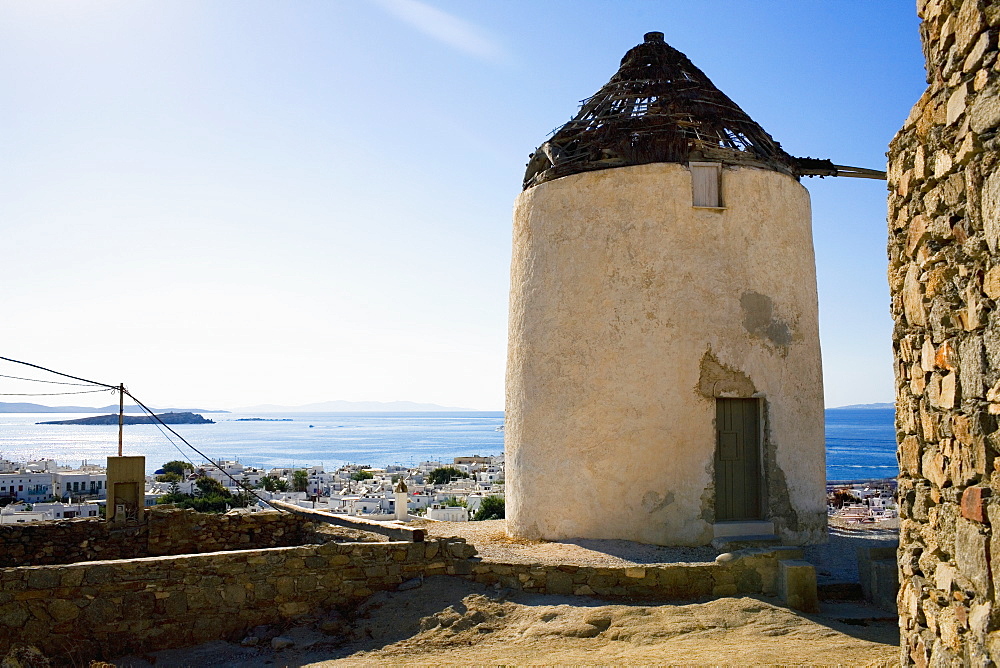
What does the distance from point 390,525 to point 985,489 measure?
28.4ft

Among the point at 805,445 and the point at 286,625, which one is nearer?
the point at 286,625

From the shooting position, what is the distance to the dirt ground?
6.52 m

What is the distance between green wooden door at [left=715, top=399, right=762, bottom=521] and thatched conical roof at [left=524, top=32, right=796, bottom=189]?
11.5 ft

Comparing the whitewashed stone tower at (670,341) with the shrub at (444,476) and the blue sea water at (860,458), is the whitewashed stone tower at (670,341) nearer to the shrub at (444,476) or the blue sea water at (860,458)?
the shrub at (444,476)

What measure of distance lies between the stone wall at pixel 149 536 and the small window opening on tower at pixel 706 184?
24.5 ft

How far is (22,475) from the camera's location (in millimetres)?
41969

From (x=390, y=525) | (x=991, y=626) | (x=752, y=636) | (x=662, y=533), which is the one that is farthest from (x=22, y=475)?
(x=991, y=626)

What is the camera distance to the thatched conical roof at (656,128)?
11148 mm

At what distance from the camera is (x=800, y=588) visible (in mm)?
7750

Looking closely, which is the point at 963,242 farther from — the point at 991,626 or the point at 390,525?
the point at 390,525

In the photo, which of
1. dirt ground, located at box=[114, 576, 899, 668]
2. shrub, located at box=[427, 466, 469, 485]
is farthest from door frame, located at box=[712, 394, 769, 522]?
shrub, located at box=[427, 466, 469, 485]

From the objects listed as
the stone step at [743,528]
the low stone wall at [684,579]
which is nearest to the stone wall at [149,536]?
the low stone wall at [684,579]

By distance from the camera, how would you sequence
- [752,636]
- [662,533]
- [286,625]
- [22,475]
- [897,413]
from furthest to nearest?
1. [22,475]
2. [662,533]
3. [286,625]
4. [752,636]
5. [897,413]

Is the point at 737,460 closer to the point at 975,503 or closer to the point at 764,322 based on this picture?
the point at 764,322
